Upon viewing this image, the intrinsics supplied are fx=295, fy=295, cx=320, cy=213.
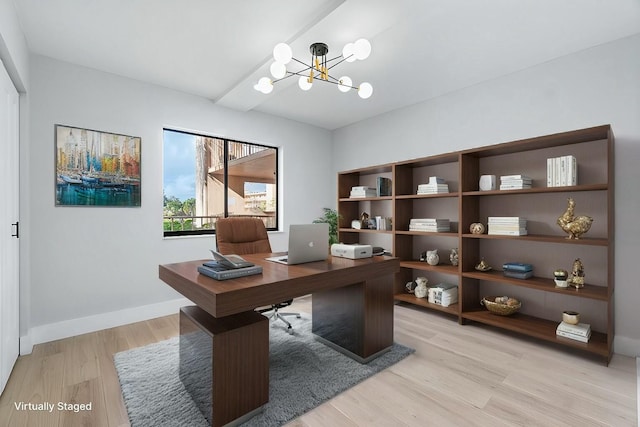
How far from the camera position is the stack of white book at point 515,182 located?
104 inches

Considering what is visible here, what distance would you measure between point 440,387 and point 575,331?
4.23 ft

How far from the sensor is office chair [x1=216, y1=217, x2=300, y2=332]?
2.56 metres

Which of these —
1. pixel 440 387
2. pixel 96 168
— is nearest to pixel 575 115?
pixel 440 387

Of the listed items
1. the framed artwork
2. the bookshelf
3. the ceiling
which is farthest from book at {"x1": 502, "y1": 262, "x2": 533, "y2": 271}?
the framed artwork

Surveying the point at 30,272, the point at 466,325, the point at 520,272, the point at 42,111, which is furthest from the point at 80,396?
the point at 520,272

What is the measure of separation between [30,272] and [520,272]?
14.4 ft

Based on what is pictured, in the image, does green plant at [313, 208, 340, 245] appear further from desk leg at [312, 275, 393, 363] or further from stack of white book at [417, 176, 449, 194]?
desk leg at [312, 275, 393, 363]

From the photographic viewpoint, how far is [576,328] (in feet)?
7.63

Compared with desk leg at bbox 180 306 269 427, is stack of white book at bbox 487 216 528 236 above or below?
above

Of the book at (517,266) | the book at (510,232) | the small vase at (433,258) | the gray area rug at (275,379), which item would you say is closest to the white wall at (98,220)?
the gray area rug at (275,379)

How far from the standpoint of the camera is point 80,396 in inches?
72.1

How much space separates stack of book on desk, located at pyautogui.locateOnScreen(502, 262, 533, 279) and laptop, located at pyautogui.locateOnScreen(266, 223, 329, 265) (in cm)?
180

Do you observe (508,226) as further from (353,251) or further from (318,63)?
(318,63)

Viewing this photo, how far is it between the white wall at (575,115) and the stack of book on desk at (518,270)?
0.59m
